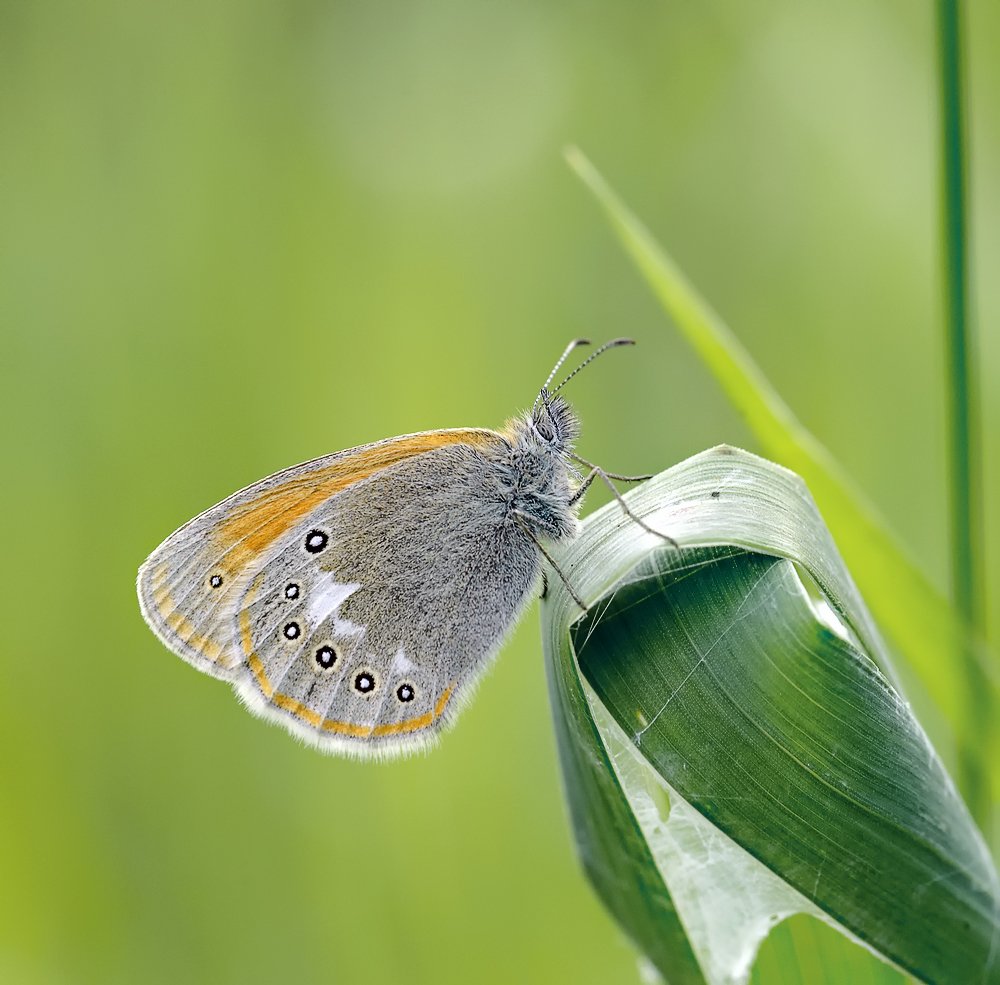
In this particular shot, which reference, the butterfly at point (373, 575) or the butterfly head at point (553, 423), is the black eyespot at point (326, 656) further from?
the butterfly head at point (553, 423)

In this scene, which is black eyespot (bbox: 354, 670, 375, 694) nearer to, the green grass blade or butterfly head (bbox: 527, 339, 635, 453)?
butterfly head (bbox: 527, 339, 635, 453)

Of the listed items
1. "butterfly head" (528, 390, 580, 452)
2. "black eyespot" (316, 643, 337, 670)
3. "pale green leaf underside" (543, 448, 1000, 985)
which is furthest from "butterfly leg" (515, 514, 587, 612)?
"black eyespot" (316, 643, 337, 670)

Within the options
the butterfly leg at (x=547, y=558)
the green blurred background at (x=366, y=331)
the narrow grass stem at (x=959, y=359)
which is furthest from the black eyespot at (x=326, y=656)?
the narrow grass stem at (x=959, y=359)

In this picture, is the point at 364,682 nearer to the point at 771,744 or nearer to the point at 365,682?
the point at 365,682

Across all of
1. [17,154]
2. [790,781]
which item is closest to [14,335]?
[17,154]

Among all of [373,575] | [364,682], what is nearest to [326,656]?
[364,682]

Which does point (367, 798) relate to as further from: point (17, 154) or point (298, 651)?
point (17, 154)

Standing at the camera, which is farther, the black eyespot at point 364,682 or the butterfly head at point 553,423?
the butterfly head at point 553,423
